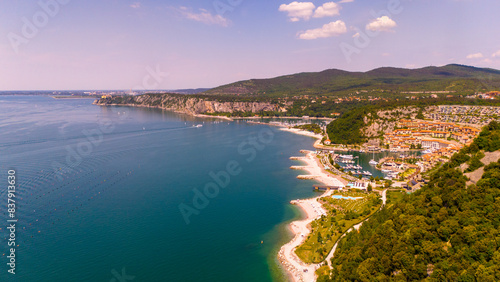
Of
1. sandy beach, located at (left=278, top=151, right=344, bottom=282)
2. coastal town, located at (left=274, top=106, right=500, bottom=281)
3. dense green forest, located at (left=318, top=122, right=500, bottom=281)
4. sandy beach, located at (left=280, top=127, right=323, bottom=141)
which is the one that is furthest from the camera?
sandy beach, located at (left=280, top=127, right=323, bottom=141)

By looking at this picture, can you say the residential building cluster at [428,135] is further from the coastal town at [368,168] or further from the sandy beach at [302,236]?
the sandy beach at [302,236]

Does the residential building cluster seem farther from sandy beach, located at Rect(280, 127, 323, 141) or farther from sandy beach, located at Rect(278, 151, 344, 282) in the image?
sandy beach, located at Rect(278, 151, 344, 282)

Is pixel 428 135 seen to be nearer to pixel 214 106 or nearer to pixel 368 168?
pixel 368 168

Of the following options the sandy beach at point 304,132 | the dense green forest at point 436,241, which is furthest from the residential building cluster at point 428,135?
the dense green forest at point 436,241

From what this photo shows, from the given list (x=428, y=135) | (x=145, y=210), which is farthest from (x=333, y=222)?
(x=428, y=135)

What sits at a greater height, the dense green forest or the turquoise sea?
the dense green forest

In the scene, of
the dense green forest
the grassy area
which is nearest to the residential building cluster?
the grassy area
